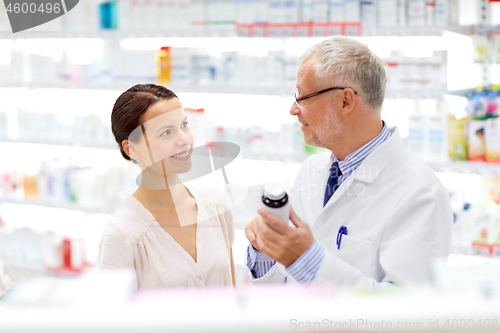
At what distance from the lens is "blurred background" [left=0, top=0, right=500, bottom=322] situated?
2492 millimetres

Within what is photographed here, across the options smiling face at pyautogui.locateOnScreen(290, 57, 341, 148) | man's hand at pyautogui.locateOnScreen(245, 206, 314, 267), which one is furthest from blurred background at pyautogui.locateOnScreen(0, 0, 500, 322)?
man's hand at pyautogui.locateOnScreen(245, 206, 314, 267)

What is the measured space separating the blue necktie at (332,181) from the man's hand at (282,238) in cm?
41

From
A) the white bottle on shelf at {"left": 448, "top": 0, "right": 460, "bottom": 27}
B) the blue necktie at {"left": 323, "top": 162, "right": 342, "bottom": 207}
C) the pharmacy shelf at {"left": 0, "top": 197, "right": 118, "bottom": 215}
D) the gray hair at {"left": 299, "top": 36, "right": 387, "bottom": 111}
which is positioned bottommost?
the pharmacy shelf at {"left": 0, "top": 197, "right": 118, "bottom": 215}

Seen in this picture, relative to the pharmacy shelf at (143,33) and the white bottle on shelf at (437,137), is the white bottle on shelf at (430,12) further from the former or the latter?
the pharmacy shelf at (143,33)

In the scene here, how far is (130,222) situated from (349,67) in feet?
2.55

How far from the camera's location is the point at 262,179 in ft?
10.2

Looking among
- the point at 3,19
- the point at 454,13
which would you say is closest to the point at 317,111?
the point at 454,13

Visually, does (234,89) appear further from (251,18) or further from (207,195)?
(207,195)

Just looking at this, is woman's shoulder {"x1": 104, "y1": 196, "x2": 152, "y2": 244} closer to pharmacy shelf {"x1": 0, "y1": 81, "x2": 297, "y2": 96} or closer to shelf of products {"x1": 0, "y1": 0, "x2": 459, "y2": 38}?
pharmacy shelf {"x1": 0, "y1": 81, "x2": 297, "y2": 96}

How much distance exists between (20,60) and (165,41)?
3.88 feet

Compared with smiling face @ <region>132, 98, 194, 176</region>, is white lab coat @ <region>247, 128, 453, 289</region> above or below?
below

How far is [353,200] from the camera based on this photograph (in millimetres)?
1308

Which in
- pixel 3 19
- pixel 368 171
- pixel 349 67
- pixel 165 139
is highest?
pixel 3 19

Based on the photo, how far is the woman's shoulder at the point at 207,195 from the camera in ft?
4.69
